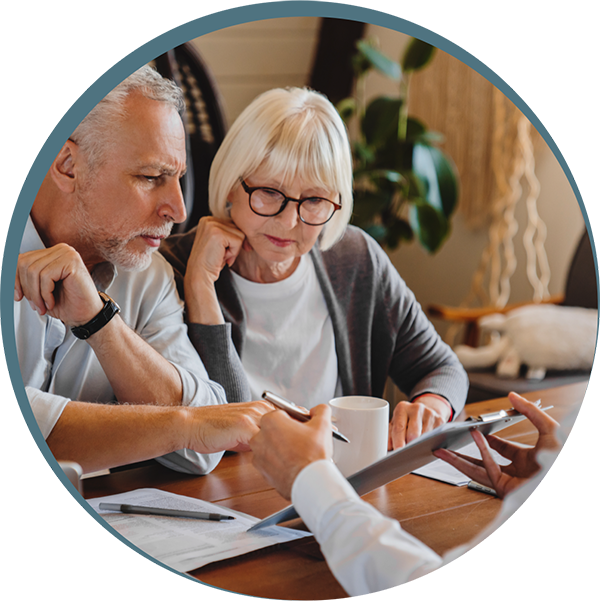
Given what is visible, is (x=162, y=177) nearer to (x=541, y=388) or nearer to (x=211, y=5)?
(x=211, y=5)

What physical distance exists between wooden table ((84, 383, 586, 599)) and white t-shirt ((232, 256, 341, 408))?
0.36 feet

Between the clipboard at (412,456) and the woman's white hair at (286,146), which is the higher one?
the woman's white hair at (286,146)

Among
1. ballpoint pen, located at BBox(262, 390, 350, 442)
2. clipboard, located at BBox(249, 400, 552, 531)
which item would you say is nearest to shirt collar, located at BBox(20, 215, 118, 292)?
ballpoint pen, located at BBox(262, 390, 350, 442)

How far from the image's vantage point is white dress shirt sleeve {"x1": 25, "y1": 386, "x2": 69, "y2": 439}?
2.44 ft

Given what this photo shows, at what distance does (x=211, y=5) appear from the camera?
81 centimetres

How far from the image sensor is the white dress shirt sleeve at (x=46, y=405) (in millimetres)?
743

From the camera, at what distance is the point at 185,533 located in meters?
0.72

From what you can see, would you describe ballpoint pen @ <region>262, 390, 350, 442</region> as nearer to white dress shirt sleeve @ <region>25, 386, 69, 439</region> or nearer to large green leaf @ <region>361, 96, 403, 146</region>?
white dress shirt sleeve @ <region>25, 386, 69, 439</region>

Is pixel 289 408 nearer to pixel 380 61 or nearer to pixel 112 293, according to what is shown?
pixel 112 293

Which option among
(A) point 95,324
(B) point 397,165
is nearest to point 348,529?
(A) point 95,324

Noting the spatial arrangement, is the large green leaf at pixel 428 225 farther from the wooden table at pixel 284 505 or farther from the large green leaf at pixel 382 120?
the wooden table at pixel 284 505

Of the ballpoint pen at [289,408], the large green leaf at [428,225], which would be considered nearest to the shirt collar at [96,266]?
the ballpoint pen at [289,408]

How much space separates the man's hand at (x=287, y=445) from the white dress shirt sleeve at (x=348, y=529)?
2cm

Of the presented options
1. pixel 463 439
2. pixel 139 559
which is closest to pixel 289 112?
pixel 463 439
